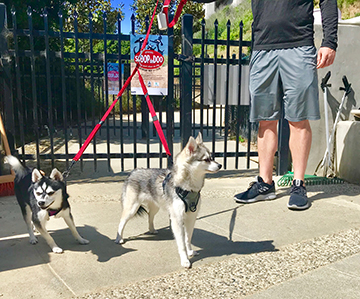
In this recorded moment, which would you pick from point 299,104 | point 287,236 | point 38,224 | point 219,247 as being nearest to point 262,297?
point 219,247

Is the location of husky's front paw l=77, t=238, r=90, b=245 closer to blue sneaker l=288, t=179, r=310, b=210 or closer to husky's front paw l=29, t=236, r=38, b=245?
husky's front paw l=29, t=236, r=38, b=245

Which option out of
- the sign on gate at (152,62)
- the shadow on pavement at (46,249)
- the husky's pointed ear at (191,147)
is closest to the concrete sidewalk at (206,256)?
the shadow on pavement at (46,249)

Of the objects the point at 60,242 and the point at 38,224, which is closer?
the point at 38,224

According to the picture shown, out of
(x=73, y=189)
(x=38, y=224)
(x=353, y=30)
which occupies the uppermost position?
(x=353, y=30)

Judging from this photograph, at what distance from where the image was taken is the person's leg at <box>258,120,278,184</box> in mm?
4148

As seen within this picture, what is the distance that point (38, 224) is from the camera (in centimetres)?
282

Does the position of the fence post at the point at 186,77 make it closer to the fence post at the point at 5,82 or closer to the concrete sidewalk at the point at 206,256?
the concrete sidewalk at the point at 206,256

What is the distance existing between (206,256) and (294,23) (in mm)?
2539

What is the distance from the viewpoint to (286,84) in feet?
12.6

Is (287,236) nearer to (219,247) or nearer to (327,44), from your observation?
(219,247)

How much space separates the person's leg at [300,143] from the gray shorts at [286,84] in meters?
Answer: 0.14

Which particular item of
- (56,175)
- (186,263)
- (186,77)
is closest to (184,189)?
(186,263)

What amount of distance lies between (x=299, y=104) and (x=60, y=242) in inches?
106

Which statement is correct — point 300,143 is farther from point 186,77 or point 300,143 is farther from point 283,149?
point 186,77
